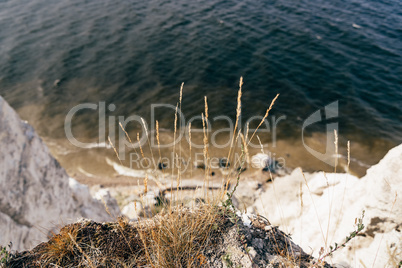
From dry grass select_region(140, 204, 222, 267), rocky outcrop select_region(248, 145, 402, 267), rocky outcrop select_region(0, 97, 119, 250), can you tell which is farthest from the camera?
rocky outcrop select_region(0, 97, 119, 250)

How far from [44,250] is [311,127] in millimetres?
10609

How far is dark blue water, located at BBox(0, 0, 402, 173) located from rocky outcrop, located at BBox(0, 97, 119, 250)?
699cm

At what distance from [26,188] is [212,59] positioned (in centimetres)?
1201

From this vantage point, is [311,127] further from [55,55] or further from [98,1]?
[98,1]

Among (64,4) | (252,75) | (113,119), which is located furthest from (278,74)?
(64,4)

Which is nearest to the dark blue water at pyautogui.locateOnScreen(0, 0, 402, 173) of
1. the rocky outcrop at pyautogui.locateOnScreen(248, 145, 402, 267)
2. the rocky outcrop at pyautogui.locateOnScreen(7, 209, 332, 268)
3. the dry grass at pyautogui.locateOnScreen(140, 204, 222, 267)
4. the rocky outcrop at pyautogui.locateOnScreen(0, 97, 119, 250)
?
the rocky outcrop at pyautogui.locateOnScreen(248, 145, 402, 267)

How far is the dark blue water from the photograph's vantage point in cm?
1170

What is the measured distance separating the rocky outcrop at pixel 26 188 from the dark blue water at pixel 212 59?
699 cm

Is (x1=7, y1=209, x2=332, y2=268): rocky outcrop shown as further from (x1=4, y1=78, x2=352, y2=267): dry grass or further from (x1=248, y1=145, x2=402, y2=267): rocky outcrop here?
(x1=248, y1=145, x2=402, y2=267): rocky outcrop

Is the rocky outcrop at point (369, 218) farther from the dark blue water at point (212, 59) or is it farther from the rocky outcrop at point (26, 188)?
the dark blue water at point (212, 59)

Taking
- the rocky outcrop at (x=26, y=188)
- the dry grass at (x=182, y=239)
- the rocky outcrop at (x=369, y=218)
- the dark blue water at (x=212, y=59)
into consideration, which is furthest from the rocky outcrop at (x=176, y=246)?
the dark blue water at (x=212, y=59)

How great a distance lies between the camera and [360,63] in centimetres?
1317

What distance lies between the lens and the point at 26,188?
3.98 metres

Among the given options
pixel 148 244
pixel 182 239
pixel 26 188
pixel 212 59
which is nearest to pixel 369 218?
pixel 182 239
